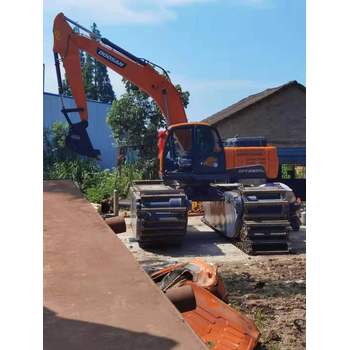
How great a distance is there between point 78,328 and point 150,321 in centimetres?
22

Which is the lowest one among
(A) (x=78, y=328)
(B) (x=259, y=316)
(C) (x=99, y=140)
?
(B) (x=259, y=316)

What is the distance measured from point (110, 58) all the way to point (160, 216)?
3.80m

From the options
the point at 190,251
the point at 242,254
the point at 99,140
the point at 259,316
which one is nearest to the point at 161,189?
the point at 190,251

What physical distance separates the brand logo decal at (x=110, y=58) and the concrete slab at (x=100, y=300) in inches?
273

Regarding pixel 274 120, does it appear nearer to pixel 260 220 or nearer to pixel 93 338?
pixel 260 220

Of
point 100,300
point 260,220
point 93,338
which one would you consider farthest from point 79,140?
point 93,338

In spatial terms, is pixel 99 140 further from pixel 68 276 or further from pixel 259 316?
pixel 68 276

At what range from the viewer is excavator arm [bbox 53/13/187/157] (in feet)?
29.6

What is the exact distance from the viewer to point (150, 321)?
154 centimetres

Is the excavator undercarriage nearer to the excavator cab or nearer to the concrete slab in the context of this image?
the excavator cab

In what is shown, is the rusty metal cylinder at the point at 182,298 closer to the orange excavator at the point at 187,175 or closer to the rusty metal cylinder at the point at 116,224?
the rusty metal cylinder at the point at 116,224

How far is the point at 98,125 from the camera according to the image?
21.8 meters

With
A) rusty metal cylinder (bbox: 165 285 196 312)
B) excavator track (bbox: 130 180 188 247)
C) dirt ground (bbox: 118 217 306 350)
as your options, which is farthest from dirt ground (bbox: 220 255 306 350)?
rusty metal cylinder (bbox: 165 285 196 312)

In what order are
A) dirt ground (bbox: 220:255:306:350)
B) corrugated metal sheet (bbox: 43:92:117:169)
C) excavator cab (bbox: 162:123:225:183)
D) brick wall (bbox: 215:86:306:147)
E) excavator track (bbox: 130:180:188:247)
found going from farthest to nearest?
corrugated metal sheet (bbox: 43:92:117:169) < brick wall (bbox: 215:86:306:147) < excavator cab (bbox: 162:123:225:183) < excavator track (bbox: 130:180:188:247) < dirt ground (bbox: 220:255:306:350)
